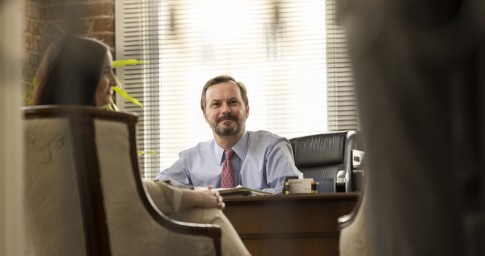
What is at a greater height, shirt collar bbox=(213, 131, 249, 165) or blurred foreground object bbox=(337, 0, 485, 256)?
shirt collar bbox=(213, 131, 249, 165)

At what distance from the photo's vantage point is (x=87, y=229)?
299 millimetres

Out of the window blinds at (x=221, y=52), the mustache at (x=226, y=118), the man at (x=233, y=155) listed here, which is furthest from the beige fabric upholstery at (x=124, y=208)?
the mustache at (x=226, y=118)

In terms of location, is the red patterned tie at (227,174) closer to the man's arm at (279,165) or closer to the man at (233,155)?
the man at (233,155)

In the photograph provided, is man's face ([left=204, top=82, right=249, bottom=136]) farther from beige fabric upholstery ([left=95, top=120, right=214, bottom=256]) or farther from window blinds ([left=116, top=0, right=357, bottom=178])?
window blinds ([left=116, top=0, right=357, bottom=178])

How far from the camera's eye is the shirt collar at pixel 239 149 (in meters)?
3.50

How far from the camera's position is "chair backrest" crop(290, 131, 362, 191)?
3680 mm

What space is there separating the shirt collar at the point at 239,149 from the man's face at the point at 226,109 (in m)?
0.04

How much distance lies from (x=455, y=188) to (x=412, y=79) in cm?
3

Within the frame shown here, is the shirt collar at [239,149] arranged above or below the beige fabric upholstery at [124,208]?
above

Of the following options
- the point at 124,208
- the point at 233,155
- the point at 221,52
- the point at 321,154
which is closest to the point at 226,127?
the point at 233,155

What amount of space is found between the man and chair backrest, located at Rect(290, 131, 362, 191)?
22cm

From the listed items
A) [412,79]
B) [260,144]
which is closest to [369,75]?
[412,79]

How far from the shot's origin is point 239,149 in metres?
3.52

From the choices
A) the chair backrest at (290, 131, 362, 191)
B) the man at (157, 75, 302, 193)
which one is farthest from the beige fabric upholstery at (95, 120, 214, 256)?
the chair backrest at (290, 131, 362, 191)
